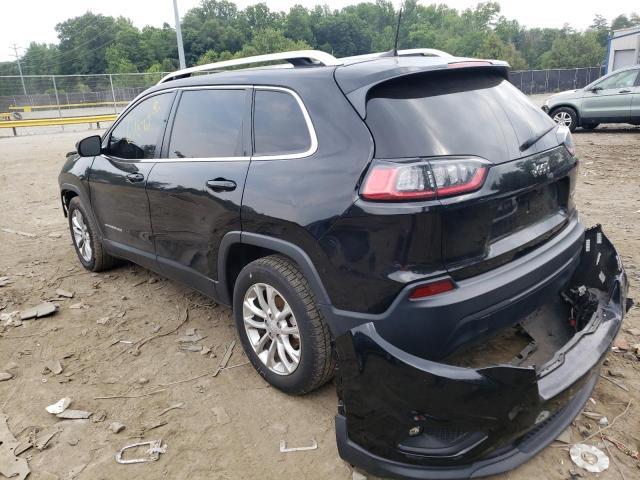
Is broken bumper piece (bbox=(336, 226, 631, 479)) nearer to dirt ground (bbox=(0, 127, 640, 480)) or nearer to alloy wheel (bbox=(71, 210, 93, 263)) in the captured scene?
dirt ground (bbox=(0, 127, 640, 480))

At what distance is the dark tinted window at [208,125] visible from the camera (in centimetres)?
301

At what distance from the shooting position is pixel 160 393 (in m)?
3.06

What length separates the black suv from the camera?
2080 millimetres

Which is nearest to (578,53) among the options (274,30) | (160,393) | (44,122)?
(274,30)

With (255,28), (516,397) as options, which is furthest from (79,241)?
(255,28)

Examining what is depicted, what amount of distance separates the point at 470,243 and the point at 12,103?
33222mm

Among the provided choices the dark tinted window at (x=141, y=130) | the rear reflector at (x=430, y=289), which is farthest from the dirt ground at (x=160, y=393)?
the dark tinted window at (x=141, y=130)

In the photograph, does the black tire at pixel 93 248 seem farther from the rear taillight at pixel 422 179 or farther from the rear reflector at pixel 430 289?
the rear reflector at pixel 430 289

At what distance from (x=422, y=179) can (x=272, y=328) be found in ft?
4.10

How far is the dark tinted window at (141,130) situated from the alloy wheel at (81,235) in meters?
1.05

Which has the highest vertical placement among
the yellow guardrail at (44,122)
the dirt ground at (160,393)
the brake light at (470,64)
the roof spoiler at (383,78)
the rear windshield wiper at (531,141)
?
the brake light at (470,64)

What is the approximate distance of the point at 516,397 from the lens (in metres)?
1.96

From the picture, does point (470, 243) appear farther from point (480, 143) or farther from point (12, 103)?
point (12, 103)

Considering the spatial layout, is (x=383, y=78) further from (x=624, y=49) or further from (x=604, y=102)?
(x=624, y=49)
